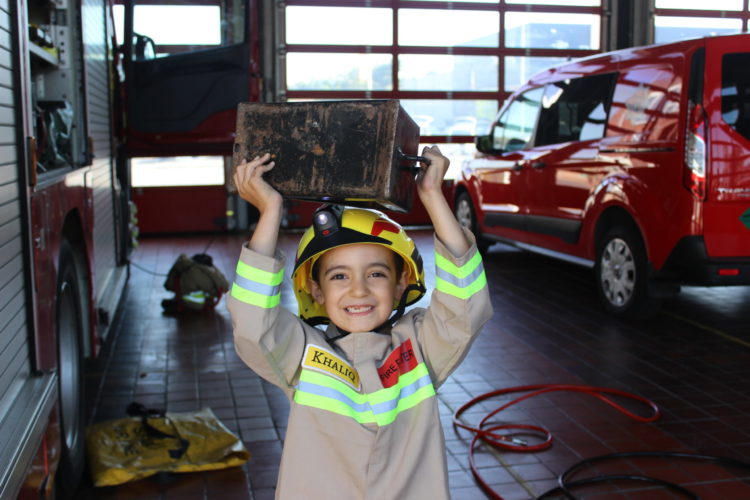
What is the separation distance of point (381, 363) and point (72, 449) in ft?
6.73

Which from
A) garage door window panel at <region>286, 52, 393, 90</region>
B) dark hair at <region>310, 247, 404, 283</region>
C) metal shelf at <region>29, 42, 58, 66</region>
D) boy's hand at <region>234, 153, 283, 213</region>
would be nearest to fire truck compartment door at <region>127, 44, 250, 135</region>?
metal shelf at <region>29, 42, 58, 66</region>

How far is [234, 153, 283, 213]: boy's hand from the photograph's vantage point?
221 cm

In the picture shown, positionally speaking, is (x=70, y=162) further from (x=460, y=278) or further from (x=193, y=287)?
(x=193, y=287)

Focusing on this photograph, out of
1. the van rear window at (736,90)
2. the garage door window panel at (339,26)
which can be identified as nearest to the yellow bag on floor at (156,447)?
the van rear window at (736,90)

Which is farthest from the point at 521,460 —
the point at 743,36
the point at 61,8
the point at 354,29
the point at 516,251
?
the point at 354,29

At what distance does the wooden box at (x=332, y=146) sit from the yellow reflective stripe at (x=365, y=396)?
1.50 feet

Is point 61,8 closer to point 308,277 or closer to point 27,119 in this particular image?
point 27,119

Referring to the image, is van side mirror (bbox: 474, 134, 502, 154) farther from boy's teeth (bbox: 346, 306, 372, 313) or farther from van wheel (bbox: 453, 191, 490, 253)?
boy's teeth (bbox: 346, 306, 372, 313)

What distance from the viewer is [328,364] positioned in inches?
89.7

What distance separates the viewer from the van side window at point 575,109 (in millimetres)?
7469

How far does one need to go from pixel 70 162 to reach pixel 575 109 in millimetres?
4887

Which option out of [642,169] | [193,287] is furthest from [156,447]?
[642,169]

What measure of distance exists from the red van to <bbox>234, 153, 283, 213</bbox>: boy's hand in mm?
4606

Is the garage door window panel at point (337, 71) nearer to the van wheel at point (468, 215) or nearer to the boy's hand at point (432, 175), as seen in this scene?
the van wheel at point (468, 215)
